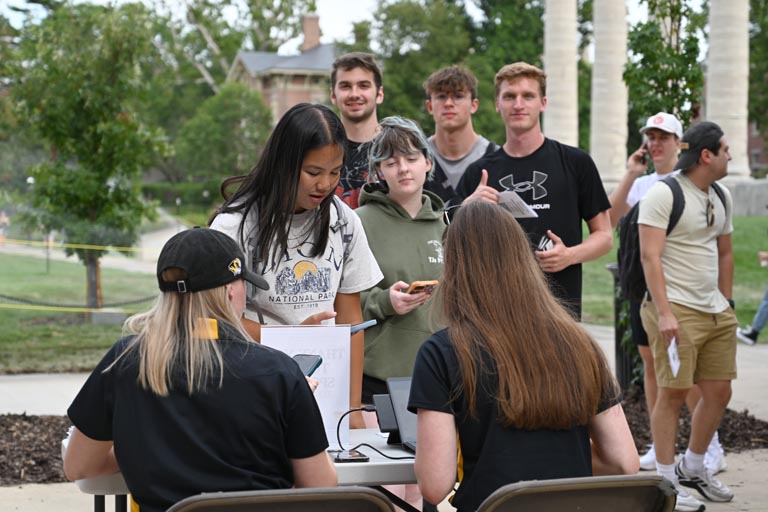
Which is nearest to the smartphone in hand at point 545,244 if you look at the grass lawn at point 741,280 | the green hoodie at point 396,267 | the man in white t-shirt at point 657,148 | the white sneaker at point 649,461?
the green hoodie at point 396,267

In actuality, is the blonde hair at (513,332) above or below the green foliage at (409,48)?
below

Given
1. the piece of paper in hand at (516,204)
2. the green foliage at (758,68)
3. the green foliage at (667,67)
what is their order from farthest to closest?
1. the green foliage at (758,68)
2. the green foliage at (667,67)
3. the piece of paper in hand at (516,204)

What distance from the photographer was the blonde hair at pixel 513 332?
10.5 feet

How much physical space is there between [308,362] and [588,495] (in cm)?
103

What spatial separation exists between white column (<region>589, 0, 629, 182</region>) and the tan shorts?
31.3 meters

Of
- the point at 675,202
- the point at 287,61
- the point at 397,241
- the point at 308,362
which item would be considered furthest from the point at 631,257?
the point at 287,61

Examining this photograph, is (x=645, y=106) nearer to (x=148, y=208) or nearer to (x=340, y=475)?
(x=340, y=475)

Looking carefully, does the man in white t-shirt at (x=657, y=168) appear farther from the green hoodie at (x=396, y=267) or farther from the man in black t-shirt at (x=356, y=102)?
the green hoodie at (x=396, y=267)

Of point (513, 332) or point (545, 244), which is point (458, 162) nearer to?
point (545, 244)

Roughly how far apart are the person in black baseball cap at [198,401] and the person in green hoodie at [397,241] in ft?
5.77

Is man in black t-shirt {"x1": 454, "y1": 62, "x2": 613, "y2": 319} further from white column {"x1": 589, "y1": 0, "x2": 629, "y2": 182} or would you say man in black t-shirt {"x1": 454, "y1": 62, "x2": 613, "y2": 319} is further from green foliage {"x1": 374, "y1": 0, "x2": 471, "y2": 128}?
green foliage {"x1": 374, "y1": 0, "x2": 471, "y2": 128}

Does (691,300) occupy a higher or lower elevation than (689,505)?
higher

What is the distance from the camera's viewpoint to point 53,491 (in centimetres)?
687

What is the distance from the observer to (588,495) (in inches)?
118
